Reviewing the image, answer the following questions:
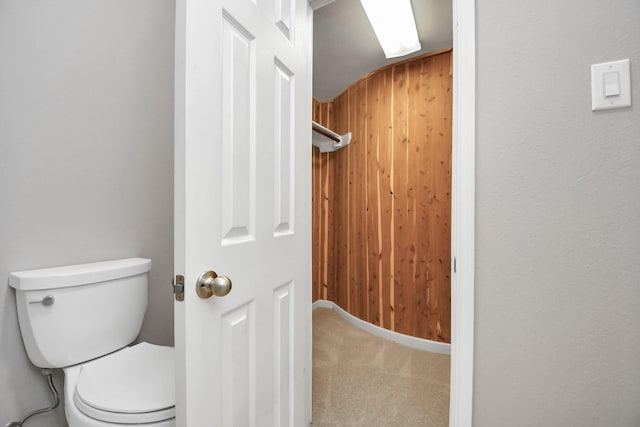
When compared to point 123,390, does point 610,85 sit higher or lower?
higher

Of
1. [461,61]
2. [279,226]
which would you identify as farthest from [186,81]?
[461,61]

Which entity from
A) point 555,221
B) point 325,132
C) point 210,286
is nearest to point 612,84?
point 555,221

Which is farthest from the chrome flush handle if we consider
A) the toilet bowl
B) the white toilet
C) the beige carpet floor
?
the beige carpet floor

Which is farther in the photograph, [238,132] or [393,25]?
[393,25]

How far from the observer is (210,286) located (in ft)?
2.17

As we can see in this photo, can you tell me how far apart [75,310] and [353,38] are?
229cm

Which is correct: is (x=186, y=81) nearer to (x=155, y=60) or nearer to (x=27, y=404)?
(x=155, y=60)

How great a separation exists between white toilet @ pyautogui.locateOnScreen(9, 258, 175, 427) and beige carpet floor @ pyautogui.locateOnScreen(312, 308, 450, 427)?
894 mm

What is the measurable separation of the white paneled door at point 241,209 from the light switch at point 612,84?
0.90 m

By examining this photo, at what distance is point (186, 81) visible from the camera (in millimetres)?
628

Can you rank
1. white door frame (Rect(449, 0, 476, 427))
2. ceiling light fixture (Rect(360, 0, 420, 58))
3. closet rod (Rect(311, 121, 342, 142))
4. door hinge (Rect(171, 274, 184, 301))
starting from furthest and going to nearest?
closet rod (Rect(311, 121, 342, 142)) < ceiling light fixture (Rect(360, 0, 420, 58)) < white door frame (Rect(449, 0, 476, 427)) < door hinge (Rect(171, 274, 184, 301))

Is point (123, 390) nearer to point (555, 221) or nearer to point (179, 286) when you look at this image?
point (179, 286)

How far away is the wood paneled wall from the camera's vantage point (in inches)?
87.6

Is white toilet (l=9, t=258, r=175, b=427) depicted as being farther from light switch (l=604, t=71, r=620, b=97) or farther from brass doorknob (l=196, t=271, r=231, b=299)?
light switch (l=604, t=71, r=620, b=97)
